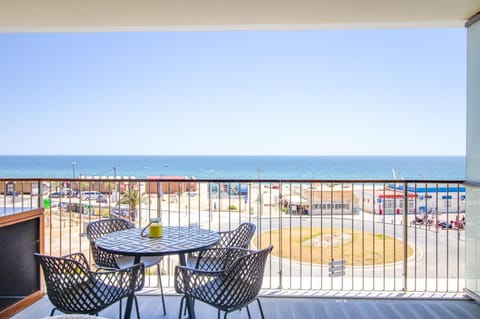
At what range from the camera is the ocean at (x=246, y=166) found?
1337 inches

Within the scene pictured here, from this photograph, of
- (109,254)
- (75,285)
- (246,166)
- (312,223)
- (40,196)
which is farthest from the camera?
(246,166)

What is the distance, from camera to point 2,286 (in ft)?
8.30

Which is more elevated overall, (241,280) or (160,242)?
(160,242)

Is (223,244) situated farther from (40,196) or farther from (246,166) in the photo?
(246,166)

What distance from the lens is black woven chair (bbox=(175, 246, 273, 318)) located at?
1820mm

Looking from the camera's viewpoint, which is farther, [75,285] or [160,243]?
[160,243]

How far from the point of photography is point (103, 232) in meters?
2.75

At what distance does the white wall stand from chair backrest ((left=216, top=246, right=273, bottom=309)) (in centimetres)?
208

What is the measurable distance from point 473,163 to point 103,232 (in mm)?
3287

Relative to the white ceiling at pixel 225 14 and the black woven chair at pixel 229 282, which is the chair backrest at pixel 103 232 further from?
the white ceiling at pixel 225 14

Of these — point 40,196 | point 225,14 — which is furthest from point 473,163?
point 40,196

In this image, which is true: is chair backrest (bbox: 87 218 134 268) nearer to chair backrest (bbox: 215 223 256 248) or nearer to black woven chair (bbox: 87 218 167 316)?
black woven chair (bbox: 87 218 167 316)

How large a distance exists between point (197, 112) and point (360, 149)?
17.7 m

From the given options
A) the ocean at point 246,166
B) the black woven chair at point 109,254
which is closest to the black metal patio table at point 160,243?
the black woven chair at point 109,254
